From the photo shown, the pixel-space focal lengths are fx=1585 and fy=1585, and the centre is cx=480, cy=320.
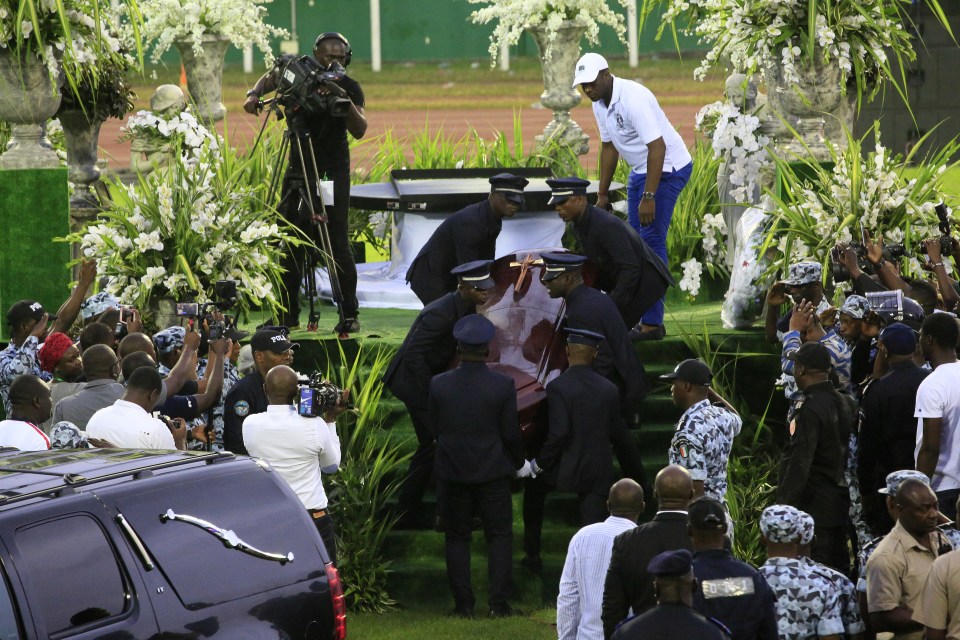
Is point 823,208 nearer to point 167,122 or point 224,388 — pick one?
point 224,388

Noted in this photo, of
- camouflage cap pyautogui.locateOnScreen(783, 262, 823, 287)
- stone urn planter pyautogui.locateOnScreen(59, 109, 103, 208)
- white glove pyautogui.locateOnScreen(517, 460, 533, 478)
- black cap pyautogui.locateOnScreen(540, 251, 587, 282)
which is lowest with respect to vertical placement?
white glove pyautogui.locateOnScreen(517, 460, 533, 478)

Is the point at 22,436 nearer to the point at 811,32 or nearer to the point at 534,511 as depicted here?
the point at 534,511

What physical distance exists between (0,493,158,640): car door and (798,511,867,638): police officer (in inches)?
103

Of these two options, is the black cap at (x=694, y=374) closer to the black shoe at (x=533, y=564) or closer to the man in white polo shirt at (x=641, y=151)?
the black shoe at (x=533, y=564)

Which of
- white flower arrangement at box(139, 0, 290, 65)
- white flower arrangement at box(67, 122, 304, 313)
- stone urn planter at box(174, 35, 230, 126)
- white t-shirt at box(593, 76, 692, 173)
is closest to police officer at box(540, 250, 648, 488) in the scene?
white t-shirt at box(593, 76, 692, 173)

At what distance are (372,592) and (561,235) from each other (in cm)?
514

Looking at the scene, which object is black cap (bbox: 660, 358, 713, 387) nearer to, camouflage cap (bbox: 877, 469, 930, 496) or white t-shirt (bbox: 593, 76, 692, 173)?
camouflage cap (bbox: 877, 469, 930, 496)

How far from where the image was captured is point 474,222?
382 inches

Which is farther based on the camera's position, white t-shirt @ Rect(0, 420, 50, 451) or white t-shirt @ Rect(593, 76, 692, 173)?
white t-shirt @ Rect(593, 76, 692, 173)

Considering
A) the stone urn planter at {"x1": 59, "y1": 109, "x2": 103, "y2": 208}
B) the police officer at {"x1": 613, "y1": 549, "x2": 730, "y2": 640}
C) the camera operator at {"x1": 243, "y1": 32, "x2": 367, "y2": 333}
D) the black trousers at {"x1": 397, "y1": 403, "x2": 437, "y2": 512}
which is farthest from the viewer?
the stone urn planter at {"x1": 59, "y1": 109, "x2": 103, "y2": 208}

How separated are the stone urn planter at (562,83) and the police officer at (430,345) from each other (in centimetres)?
686

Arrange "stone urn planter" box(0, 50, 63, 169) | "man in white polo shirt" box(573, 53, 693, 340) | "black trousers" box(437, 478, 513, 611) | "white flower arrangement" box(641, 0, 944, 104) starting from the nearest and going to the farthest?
"black trousers" box(437, 478, 513, 611) → "man in white polo shirt" box(573, 53, 693, 340) → "stone urn planter" box(0, 50, 63, 169) → "white flower arrangement" box(641, 0, 944, 104)

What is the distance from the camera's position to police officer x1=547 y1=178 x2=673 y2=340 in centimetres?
945

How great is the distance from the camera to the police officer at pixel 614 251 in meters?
9.45
